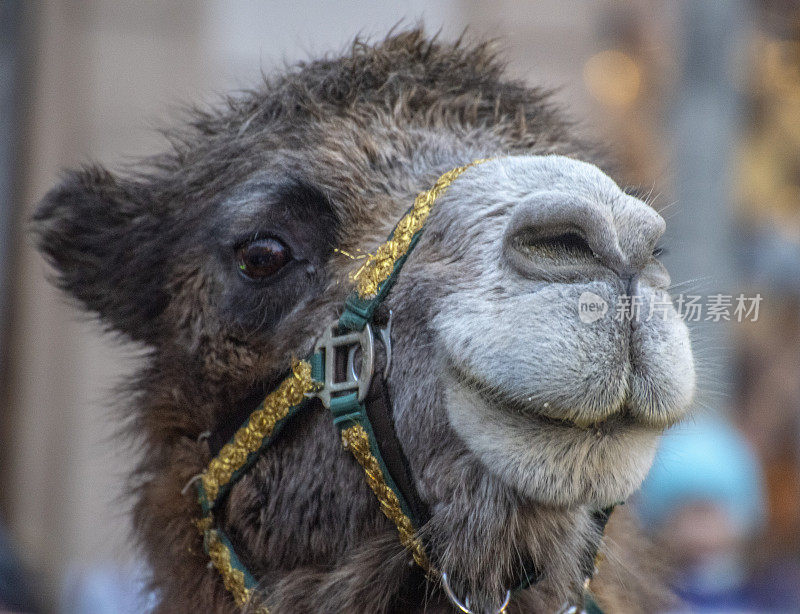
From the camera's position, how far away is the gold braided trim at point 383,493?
7.30 feet

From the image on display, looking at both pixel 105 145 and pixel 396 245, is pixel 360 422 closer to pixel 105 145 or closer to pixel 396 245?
pixel 396 245

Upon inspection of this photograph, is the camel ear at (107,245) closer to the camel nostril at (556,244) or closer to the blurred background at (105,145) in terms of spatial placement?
the camel nostril at (556,244)

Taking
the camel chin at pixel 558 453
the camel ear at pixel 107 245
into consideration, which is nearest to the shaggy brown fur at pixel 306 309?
the camel ear at pixel 107 245

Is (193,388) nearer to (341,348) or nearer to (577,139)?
(341,348)

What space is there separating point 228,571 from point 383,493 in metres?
0.62

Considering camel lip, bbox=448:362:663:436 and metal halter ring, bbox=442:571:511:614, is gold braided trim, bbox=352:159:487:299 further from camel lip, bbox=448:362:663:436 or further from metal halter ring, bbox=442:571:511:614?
metal halter ring, bbox=442:571:511:614

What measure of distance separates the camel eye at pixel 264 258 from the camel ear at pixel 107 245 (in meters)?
0.51

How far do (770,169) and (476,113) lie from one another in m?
8.35

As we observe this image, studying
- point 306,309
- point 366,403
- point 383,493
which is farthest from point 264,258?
point 383,493

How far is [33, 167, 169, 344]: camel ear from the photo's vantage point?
300cm

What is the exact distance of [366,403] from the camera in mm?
2271

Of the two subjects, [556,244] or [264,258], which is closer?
[556,244]

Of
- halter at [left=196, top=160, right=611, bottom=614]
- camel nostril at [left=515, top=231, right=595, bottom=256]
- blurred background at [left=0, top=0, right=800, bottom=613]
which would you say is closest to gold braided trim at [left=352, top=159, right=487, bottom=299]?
halter at [left=196, top=160, right=611, bottom=614]

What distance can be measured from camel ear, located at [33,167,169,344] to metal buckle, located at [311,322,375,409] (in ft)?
2.87
